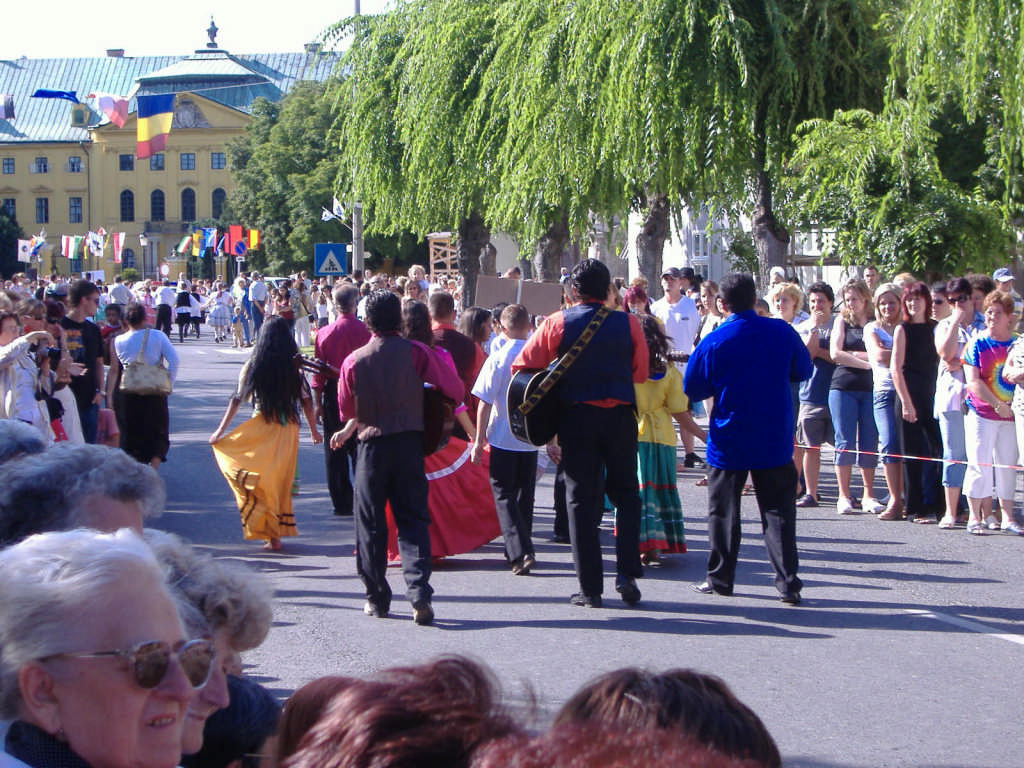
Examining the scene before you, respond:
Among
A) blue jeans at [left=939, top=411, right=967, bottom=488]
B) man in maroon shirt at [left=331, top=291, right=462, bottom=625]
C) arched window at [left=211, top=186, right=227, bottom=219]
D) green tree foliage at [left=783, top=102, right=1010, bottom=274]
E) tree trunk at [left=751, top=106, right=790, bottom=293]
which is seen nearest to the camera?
man in maroon shirt at [left=331, top=291, right=462, bottom=625]

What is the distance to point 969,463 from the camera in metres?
9.60

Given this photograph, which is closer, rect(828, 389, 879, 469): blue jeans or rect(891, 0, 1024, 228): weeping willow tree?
rect(828, 389, 879, 469): blue jeans

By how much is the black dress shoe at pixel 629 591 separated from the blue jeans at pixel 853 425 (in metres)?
3.78

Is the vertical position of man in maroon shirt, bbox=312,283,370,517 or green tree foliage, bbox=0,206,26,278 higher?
green tree foliage, bbox=0,206,26,278

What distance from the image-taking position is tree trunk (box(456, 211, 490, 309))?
2783 centimetres

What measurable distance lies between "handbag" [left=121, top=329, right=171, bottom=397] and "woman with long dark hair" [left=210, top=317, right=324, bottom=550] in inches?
72.9

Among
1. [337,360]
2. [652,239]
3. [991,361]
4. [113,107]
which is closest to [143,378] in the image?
[337,360]

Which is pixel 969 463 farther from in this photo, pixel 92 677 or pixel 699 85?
pixel 92 677

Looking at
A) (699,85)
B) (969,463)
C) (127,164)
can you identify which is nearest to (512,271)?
(699,85)

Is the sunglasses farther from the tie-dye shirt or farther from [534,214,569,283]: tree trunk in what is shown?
[534,214,569,283]: tree trunk

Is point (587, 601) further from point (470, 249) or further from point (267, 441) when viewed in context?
point (470, 249)

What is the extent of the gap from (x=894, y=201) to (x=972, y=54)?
2224 mm

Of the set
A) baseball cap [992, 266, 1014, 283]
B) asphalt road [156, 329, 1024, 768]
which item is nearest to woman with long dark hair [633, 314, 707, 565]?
asphalt road [156, 329, 1024, 768]

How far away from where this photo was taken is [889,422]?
409 inches
